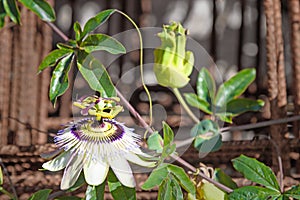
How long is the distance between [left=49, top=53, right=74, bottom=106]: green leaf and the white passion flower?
5cm

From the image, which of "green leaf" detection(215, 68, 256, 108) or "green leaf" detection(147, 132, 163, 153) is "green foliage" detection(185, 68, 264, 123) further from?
"green leaf" detection(147, 132, 163, 153)

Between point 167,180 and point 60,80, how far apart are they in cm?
21

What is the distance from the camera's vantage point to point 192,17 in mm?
1912

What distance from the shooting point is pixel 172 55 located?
34.7 inches

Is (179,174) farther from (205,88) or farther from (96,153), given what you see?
(205,88)

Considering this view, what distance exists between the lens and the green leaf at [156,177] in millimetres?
689

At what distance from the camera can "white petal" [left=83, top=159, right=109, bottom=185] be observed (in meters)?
0.70

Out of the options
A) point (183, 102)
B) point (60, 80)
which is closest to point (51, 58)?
point (60, 80)

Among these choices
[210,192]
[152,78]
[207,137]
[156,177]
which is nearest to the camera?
[156,177]

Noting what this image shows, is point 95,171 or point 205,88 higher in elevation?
point 205,88

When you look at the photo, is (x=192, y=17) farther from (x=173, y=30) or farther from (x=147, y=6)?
(x=173, y=30)

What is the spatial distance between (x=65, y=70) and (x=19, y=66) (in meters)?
0.35

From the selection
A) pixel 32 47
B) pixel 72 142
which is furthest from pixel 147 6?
pixel 72 142

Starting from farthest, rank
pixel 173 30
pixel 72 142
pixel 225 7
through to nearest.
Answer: pixel 225 7
pixel 173 30
pixel 72 142
